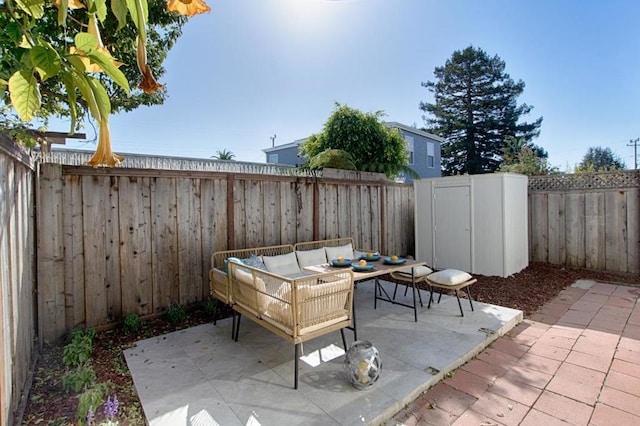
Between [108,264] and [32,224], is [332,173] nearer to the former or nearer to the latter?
[108,264]

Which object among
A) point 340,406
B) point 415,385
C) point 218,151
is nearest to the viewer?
point 340,406

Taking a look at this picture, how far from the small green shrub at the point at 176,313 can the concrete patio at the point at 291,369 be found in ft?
0.87

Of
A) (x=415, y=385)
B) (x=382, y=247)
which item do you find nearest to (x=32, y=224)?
(x=415, y=385)

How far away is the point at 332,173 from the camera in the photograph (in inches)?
220

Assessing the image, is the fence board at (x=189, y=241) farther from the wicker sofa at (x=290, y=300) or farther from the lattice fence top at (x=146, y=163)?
the wicker sofa at (x=290, y=300)

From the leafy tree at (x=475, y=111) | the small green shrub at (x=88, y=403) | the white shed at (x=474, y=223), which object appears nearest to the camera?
the small green shrub at (x=88, y=403)

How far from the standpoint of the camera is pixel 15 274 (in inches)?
84.5

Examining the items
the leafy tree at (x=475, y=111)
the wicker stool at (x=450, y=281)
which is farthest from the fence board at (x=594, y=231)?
the leafy tree at (x=475, y=111)

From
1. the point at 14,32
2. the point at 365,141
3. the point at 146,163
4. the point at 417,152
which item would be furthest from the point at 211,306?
the point at 417,152

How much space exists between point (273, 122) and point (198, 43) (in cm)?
424

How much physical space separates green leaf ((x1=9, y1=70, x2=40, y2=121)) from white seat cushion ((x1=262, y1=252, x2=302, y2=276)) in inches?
138

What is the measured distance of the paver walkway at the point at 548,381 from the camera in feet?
7.15

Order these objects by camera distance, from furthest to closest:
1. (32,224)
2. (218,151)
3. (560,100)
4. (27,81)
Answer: (218,151)
(560,100)
(32,224)
(27,81)

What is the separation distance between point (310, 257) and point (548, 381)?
2.80m
